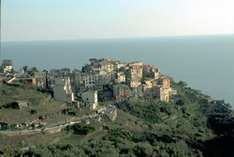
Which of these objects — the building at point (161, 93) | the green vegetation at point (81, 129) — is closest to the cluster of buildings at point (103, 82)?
the building at point (161, 93)

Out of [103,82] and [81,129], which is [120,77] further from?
[81,129]

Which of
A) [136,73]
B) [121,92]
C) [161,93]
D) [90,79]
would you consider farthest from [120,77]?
[161,93]

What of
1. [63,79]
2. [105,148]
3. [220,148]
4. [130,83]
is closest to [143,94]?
[130,83]

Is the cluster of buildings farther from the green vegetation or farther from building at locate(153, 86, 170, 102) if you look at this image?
the green vegetation

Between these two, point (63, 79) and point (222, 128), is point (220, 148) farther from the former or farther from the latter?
point (63, 79)

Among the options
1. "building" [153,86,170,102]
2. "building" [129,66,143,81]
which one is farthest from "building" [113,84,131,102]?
"building" [129,66,143,81]

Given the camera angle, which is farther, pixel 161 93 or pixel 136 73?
pixel 136 73

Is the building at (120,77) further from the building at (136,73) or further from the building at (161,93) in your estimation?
the building at (161,93)

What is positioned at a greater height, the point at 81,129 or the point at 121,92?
the point at 81,129
